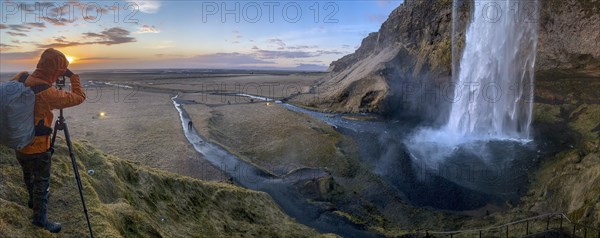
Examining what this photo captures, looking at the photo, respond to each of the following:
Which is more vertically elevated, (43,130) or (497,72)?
(497,72)

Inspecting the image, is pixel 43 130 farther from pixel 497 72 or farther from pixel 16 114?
pixel 497 72

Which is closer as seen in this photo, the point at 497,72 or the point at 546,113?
the point at 546,113

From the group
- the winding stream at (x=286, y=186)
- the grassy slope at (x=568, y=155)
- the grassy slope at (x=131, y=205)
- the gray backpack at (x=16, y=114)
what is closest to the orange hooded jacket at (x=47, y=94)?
the gray backpack at (x=16, y=114)

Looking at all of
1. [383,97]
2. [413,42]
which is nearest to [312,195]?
[383,97]

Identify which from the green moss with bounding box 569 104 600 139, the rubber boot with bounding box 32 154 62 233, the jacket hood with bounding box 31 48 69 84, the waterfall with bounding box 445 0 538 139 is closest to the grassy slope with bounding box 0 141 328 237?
the rubber boot with bounding box 32 154 62 233

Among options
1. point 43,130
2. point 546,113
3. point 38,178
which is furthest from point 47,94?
point 546,113

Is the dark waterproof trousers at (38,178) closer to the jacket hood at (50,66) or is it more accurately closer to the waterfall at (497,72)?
the jacket hood at (50,66)

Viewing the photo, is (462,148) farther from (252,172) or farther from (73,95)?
(73,95)

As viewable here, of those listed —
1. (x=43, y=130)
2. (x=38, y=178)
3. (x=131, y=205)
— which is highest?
(x=43, y=130)
